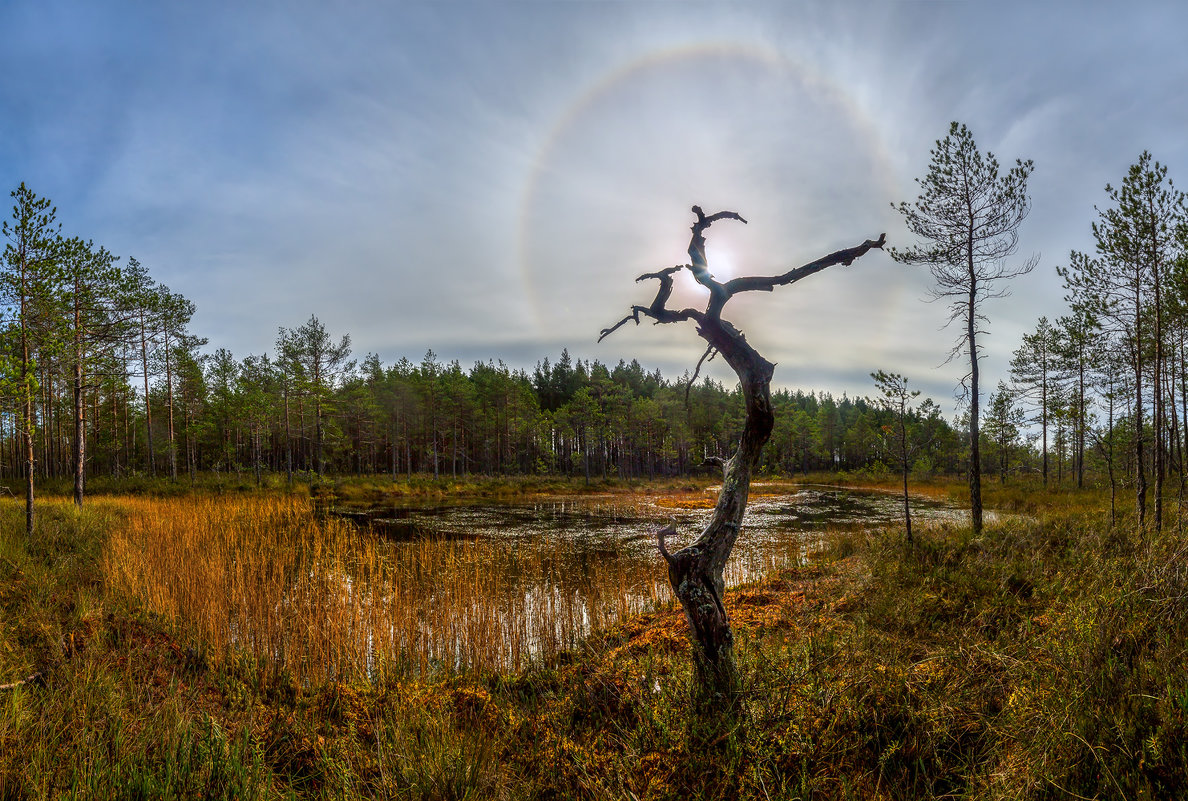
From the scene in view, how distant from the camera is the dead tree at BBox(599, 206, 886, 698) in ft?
13.3

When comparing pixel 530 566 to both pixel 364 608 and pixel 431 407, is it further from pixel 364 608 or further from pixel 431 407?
pixel 431 407

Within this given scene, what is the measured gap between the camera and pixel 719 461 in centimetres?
473

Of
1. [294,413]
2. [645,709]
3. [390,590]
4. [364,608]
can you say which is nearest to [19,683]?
[364,608]

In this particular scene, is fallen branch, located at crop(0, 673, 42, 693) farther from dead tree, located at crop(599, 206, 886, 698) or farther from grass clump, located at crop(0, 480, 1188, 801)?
dead tree, located at crop(599, 206, 886, 698)

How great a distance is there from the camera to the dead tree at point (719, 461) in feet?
13.3

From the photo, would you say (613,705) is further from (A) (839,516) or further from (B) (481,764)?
(A) (839,516)

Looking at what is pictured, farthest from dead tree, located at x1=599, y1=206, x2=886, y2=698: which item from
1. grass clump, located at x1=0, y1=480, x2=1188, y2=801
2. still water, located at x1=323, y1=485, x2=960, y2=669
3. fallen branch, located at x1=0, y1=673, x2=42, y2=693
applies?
fallen branch, located at x1=0, y1=673, x2=42, y2=693

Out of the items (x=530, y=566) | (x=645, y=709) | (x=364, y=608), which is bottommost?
(x=530, y=566)

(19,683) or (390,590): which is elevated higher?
(19,683)

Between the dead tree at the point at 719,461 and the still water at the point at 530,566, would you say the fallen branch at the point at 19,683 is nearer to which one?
the still water at the point at 530,566

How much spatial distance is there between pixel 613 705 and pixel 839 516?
2401 centimetres

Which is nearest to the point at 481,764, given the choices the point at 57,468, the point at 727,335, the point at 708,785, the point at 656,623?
the point at 708,785

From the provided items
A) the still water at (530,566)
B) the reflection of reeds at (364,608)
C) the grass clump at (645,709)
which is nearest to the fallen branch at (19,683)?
the grass clump at (645,709)

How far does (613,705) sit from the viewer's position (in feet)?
16.1
